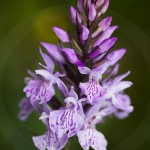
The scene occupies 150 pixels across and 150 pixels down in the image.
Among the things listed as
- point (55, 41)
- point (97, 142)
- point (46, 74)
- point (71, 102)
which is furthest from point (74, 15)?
point (55, 41)

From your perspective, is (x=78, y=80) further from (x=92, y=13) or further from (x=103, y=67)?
(x=92, y=13)

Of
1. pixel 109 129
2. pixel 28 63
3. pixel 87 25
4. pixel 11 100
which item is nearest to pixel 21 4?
pixel 28 63

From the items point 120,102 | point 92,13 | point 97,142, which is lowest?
point 97,142

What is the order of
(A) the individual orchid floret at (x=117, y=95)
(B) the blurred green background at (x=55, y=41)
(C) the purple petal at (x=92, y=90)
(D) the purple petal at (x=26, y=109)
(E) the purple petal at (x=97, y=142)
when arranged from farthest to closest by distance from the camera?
(B) the blurred green background at (x=55, y=41) < (D) the purple petal at (x=26, y=109) < (A) the individual orchid floret at (x=117, y=95) < (E) the purple petal at (x=97, y=142) < (C) the purple petal at (x=92, y=90)

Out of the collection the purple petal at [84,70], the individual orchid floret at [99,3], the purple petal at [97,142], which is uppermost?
the individual orchid floret at [99,3]

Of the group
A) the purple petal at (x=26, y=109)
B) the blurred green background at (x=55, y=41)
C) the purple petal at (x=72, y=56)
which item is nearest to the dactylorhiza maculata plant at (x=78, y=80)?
the purple petal at (x=72, y=56)

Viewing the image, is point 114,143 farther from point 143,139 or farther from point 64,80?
point 64,80

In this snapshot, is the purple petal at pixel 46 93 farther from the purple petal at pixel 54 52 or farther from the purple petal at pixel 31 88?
the purple petal at pixel 54 52
